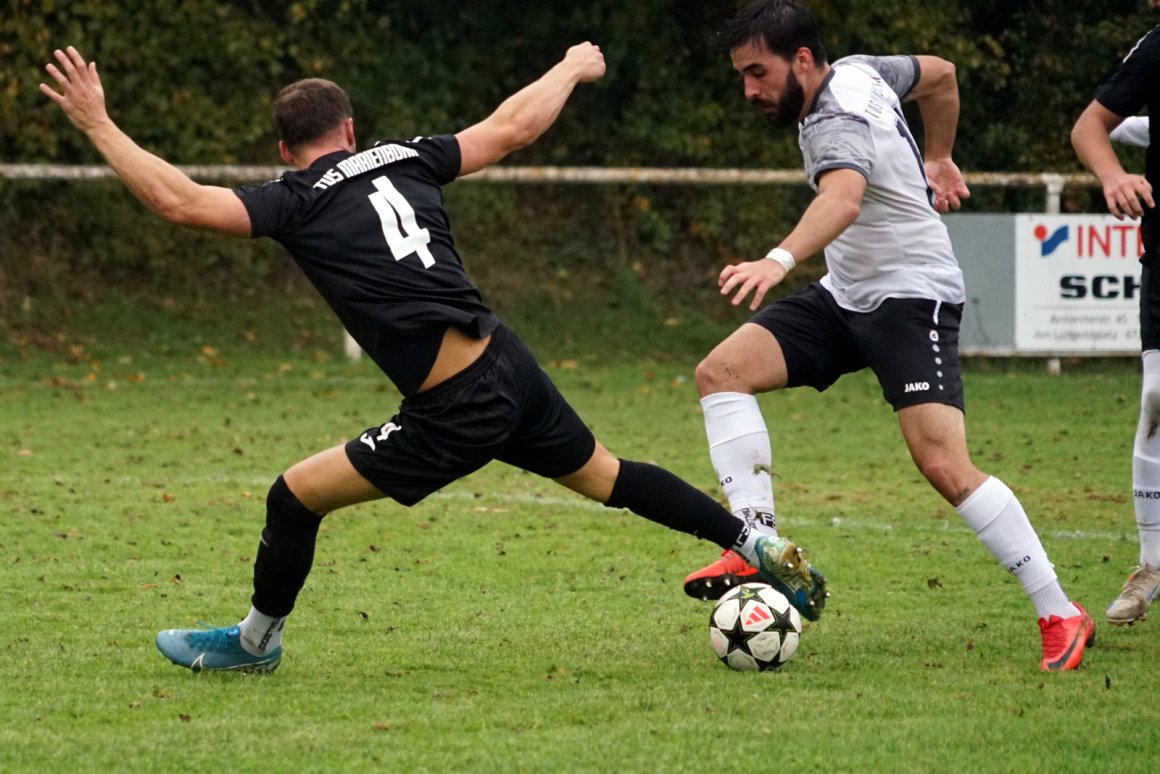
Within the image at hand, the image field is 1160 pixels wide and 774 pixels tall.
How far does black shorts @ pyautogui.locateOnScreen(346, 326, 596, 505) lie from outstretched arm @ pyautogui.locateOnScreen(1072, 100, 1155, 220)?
2133mm

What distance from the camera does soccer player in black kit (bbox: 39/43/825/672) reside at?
5.00 meters

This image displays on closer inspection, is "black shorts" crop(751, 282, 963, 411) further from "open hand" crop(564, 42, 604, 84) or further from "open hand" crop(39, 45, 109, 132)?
"open hand" crop(39, 45, 109, 132)

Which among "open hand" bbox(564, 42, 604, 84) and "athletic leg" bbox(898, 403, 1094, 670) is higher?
"open hand" bbox(564, 42, 604, 84)

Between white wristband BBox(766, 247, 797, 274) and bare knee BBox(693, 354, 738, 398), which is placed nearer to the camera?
white wristband BBox(766, 247, 797, 274)

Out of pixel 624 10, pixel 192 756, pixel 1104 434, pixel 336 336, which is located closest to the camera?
pixel 192 756

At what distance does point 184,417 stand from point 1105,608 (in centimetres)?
772

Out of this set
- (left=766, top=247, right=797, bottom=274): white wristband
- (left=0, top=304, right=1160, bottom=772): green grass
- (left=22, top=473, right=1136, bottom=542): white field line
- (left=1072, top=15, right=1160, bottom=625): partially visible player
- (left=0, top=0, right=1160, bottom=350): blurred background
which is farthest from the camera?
(left=0, top=0, right=1160, bottom=350): blurred background

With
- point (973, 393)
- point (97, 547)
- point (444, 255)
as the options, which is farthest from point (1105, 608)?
point (973, 393)

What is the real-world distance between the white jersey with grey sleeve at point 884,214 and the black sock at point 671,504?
0.89 meters

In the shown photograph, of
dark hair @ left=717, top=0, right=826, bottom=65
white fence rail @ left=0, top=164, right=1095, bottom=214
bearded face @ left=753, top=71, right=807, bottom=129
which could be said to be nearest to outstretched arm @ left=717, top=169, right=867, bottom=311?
bearded face @ left=753, top=71, right=807, bottom=129

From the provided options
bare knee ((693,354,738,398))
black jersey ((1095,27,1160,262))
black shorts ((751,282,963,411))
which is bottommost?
bare knee ((693,354,738,398))

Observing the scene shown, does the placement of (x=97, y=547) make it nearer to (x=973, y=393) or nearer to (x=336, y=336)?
(x=973, y=393)

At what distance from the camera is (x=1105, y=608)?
627 cm

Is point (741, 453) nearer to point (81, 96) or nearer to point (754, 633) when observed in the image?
point (754, 633)
